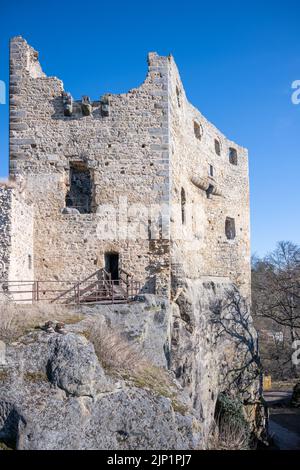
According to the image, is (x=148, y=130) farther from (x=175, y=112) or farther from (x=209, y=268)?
(x=209, y=268)

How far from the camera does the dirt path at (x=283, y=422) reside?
17609 mm

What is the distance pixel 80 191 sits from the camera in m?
14.1

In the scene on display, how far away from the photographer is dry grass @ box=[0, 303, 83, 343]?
26.5 feet

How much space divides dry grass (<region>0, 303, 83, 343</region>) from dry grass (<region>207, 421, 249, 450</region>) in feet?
16.4

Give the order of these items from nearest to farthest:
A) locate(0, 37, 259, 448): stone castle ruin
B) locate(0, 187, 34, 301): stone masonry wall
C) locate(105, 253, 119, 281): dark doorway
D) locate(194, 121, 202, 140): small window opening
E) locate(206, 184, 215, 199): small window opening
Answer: locate(0, 187, 34, 301): stone masonry wall, locate(0, 37, 259, 448): stone castle ruin, locate(105, 253, 119, 281): dark doorway, locate(194, 121, 202, 140): small window opening, locate(206, 184, 215, 199): small window opening

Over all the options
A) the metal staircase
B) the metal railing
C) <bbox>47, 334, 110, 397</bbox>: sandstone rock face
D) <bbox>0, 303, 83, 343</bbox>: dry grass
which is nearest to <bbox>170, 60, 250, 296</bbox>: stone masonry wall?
the metal staircase

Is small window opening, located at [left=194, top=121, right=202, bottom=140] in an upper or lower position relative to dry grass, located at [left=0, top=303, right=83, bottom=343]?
upper

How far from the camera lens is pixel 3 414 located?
263 inches

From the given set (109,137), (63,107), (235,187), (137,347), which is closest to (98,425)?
(137,347)

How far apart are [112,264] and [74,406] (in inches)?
254

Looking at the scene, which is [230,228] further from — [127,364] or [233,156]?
[127,364]

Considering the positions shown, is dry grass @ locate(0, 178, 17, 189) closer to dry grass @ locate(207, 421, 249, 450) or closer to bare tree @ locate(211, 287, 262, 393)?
dry grass @ locate(207, 421, 249, 450)

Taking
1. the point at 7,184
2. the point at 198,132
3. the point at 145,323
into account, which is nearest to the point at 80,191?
the point at 7,184

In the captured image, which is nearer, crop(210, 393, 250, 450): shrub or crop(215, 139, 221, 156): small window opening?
crop(210, 393, 250, 450): shrub
